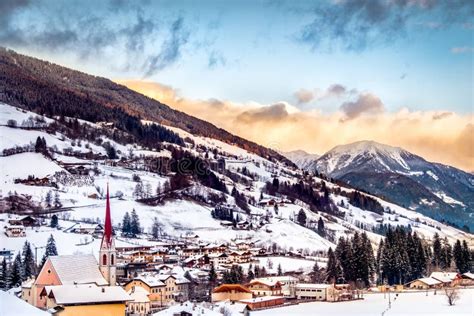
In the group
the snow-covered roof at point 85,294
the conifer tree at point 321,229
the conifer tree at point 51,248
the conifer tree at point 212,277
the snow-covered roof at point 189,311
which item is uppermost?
the conifer tree at point 321,229

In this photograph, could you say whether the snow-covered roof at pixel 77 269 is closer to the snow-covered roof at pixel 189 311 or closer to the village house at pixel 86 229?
the snow-covered roof at pixel 189 311

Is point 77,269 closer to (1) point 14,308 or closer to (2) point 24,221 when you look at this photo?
(1) point 14,308

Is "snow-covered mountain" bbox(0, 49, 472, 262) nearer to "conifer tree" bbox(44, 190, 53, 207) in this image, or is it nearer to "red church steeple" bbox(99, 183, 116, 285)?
"conifer tree" bbox(44, 190, 53, 207)

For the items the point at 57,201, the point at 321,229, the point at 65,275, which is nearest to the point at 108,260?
the point at 65,275

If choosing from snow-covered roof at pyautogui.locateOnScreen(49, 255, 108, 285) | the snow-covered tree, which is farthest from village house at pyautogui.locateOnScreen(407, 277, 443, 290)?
the snow-covered tree

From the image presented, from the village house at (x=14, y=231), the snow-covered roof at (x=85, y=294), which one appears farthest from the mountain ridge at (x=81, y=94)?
the snow-covered roof at (x=85, y=294)

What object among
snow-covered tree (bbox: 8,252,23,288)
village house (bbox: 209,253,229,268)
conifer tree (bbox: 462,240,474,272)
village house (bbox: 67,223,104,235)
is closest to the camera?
snow-covered tree (bbox: 8,252,23,288)

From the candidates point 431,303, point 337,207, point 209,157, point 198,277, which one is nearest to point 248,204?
point 337,207
